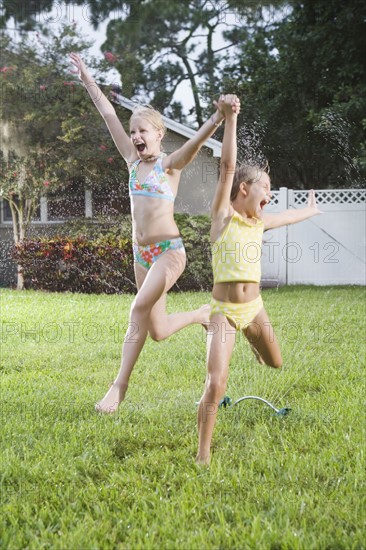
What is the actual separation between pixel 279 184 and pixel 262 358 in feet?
47.0

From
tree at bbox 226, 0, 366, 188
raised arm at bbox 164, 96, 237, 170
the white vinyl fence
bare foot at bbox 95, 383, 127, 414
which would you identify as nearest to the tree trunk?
the white vinyl fence

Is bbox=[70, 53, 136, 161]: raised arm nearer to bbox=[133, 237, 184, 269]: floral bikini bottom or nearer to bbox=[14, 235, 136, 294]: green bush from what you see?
bbox=[133, 237, 184, 269]: floral bikini bottom

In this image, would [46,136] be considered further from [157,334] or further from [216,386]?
[216,386]

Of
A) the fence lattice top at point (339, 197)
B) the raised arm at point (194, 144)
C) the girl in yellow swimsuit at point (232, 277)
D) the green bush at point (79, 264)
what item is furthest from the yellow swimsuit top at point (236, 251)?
the fence lattice top at point (339, 197)

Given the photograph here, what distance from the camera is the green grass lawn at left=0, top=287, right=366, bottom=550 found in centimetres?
214

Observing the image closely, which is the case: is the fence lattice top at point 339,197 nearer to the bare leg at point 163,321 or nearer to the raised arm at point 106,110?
the bare leg at point 163,321

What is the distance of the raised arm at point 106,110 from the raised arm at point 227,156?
86 centimetres

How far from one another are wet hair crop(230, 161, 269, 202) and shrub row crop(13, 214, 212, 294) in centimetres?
637

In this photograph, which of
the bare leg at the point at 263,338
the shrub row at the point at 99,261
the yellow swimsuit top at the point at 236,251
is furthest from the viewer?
the shrub row at the point at 99,261

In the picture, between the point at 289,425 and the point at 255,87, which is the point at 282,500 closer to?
the point at 289,425

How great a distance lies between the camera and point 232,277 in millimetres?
2561

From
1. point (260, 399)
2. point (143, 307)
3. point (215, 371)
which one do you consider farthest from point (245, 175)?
point (260, 399)

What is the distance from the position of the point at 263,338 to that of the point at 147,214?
0.83 metres

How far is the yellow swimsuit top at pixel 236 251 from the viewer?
2.54 m
